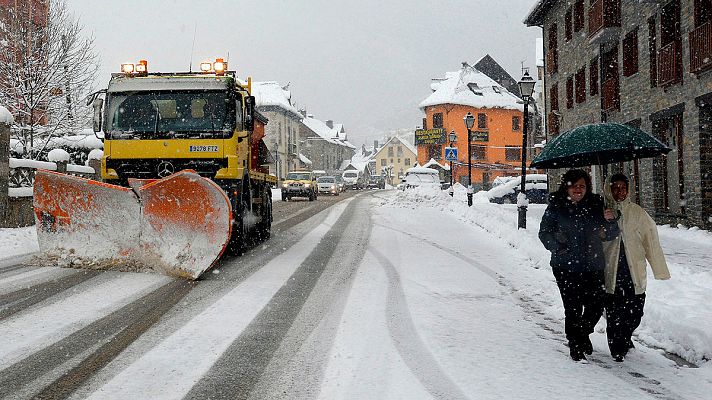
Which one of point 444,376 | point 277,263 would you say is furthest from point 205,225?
point 444,376

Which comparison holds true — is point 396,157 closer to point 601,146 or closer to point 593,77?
point 593,77

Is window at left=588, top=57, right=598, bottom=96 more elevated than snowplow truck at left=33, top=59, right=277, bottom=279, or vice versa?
window at left=588, top=57, right=598, bottom=96

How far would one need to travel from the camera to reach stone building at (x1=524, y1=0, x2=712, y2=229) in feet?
46.7

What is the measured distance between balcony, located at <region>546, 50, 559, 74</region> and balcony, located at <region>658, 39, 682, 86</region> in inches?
554

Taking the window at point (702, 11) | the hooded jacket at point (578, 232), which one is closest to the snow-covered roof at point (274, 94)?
the window at point (702, 11)

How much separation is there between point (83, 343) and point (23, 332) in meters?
0.69

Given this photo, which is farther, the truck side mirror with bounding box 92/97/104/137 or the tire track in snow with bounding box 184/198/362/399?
the truck side mirror with bounding box 92/97/104/137

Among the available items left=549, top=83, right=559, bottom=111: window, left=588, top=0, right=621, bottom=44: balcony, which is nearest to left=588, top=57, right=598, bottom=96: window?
left=588, top=0, right=621, bottom=44: balcony

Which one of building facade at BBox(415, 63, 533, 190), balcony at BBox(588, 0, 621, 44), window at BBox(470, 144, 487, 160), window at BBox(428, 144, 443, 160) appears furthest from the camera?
window at BBox(428, 144, 443, 160)

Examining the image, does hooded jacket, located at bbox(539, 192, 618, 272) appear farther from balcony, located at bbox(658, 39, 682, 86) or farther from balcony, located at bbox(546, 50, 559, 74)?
balcony, located at bbox(546, 50, 559, 74)

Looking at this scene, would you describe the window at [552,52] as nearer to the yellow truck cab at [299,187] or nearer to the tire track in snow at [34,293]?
the yellow truck cab at [299,187]

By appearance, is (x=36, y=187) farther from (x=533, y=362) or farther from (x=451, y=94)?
(x=451, y=94)

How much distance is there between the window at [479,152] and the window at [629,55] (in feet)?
138

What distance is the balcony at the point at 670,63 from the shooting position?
49.9ft
